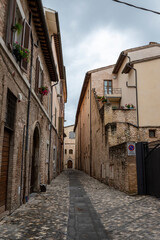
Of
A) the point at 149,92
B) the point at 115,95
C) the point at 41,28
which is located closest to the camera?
the point at 41,28

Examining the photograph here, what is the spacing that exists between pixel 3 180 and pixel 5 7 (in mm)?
4197

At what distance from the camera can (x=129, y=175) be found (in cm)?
951

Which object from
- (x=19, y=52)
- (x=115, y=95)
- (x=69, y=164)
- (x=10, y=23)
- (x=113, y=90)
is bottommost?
(x=69, y=164)

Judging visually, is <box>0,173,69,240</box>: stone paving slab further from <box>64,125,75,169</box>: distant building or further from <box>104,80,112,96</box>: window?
<box>64,125,75,169</box>: distant building

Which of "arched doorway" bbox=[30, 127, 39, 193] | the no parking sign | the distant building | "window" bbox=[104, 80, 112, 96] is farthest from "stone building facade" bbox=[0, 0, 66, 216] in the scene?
the distant building

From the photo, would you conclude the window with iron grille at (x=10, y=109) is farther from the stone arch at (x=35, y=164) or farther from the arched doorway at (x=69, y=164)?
the arched doorway at (x=69, y=164)

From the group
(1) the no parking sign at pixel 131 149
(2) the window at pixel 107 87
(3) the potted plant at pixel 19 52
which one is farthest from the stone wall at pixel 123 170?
(2) the window at pixel 107 87

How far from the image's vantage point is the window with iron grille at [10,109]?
5.74 meters

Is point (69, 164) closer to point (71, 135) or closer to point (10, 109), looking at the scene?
point (71, 135)

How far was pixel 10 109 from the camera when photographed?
5945mm

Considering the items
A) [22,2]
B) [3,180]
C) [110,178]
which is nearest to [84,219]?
[3,180]

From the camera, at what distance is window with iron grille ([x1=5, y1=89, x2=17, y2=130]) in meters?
5.74

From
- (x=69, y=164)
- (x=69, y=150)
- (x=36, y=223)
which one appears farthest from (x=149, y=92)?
(x=69, y=164)

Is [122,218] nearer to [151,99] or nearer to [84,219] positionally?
[84,219]
